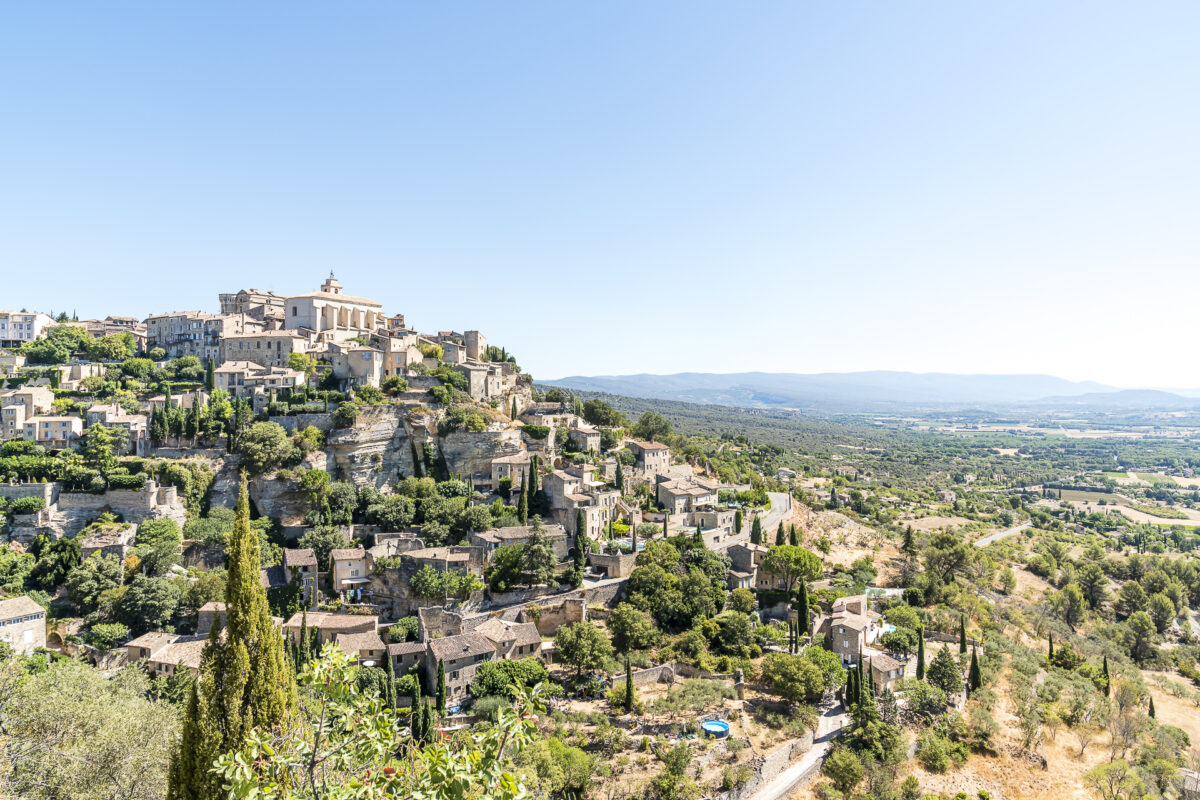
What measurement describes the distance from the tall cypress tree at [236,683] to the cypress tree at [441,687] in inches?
721

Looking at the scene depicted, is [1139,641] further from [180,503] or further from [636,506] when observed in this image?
[180,503]

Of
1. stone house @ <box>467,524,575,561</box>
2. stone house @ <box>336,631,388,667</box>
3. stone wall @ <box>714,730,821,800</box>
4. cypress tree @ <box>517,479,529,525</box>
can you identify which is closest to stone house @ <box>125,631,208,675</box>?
stone house @ <box>336,631,388,667</box>

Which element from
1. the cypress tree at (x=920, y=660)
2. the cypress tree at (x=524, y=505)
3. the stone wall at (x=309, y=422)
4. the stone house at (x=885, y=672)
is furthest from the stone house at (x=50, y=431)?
the cypress tree at (x=920, y=660)

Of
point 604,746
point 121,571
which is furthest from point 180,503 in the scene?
point 604,746

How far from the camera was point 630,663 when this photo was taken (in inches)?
1291

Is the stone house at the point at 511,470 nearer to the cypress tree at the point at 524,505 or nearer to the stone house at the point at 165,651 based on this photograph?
the cypress tree at the point at 524,505

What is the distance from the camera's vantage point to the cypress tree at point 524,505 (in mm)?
42812

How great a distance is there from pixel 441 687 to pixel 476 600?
25.3ft

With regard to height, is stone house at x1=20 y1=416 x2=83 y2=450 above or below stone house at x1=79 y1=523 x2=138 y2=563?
above

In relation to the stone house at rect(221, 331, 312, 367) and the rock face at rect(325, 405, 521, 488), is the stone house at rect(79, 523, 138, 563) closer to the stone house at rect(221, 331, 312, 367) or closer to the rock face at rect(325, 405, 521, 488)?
the rock face at rect(325, 405, 521, 488)

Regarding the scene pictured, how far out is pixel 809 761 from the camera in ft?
94.7

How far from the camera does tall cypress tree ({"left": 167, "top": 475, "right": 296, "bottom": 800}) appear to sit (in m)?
11.2

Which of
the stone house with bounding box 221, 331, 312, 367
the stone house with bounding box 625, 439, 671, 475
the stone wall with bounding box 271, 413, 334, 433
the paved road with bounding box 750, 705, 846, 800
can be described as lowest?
the paved road with bounding box 750, 705, 846, 800

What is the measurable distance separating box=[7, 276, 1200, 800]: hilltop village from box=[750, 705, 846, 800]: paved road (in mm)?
189
